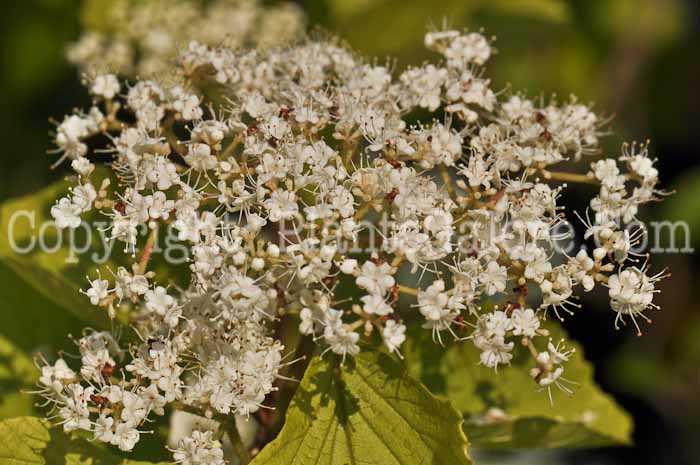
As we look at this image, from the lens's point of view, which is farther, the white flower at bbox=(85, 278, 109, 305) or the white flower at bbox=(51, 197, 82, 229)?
the white flower at bbox=(51, 197, 82, 229)

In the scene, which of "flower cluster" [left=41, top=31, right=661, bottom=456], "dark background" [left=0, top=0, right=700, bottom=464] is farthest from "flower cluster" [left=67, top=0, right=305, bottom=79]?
"flower cluster" [left=41, top=31, right=661, bottom=456]

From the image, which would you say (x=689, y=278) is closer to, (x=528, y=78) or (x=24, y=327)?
(x=528, y=78)

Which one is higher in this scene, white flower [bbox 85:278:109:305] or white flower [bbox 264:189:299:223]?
white flower [bbox 264:189:299:223]

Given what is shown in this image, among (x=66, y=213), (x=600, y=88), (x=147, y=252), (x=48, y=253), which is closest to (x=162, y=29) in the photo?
(x=48, y=253)

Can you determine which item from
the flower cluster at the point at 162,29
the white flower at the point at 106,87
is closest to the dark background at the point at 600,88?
the flower cluster at the point at 162,29

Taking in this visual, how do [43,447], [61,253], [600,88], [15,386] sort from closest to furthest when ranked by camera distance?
1. [43,447]
2. [61,253]
3. [15,386]
4. [600,88]

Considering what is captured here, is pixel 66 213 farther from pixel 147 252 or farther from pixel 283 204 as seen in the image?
pixel 283 204

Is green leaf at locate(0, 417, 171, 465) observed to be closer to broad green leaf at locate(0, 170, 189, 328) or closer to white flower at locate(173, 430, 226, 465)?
white flower at locate(173, 430, 226, 465)
